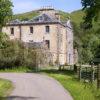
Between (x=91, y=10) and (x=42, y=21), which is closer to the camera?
(x=91, y=10)

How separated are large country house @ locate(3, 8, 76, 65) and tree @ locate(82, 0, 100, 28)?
3538cm

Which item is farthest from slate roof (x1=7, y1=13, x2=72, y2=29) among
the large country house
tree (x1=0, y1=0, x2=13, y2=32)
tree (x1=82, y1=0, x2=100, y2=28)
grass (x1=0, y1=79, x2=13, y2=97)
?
tree (x1=0, y1=0, x2=13, y2=32)

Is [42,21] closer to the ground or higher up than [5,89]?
higher up

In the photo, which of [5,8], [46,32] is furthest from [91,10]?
[46,32]

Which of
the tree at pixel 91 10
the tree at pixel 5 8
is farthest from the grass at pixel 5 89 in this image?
the tree at pixel 91 10

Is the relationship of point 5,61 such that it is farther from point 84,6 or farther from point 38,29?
point 38,29

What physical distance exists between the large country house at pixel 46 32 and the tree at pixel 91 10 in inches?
1393

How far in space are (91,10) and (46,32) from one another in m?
40.6

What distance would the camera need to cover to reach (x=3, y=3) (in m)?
34.8

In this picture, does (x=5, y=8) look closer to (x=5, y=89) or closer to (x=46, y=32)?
(x=5, y=89)

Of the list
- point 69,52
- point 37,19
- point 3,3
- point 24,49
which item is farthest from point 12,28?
point 3,3

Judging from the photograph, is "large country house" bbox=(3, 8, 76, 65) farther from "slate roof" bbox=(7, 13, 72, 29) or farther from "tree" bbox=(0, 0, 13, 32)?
"tree" bbox=(0, 0, 13, 32)

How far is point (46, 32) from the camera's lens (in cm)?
9962

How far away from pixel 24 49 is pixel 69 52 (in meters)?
34.7
